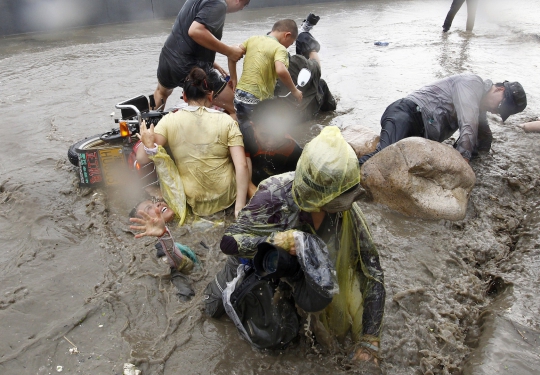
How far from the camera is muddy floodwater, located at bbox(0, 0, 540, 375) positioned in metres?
2.44

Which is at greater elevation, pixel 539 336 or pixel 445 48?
pixel 445 48

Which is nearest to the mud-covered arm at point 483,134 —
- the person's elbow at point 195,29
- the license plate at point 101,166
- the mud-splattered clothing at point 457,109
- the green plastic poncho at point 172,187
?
the mud-splattered clothing at point 457,109

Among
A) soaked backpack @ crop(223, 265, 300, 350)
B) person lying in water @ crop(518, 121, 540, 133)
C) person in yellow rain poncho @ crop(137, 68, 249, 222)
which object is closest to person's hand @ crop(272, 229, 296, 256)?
soaked backpack @ crop(223, 265, 300, 350)

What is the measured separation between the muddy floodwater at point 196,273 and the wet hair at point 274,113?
316mm

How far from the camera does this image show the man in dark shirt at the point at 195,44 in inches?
159

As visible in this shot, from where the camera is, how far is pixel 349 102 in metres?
6.29

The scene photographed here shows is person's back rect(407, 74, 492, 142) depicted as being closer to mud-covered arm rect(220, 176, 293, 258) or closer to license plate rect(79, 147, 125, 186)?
mud-covered arm rect(220, 176, 293, 258)

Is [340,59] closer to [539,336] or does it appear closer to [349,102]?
[349,102]

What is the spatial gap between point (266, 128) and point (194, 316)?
1.97m

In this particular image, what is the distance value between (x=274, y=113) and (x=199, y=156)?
1.39 meters

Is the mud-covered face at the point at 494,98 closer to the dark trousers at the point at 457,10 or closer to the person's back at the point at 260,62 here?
the person's back at the point at 260,62

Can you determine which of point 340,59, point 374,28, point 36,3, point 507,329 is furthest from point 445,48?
point 36,3

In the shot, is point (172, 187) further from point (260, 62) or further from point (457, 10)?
point (457, 10)

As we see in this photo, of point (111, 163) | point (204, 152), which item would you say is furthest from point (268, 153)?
point (111, 163)
